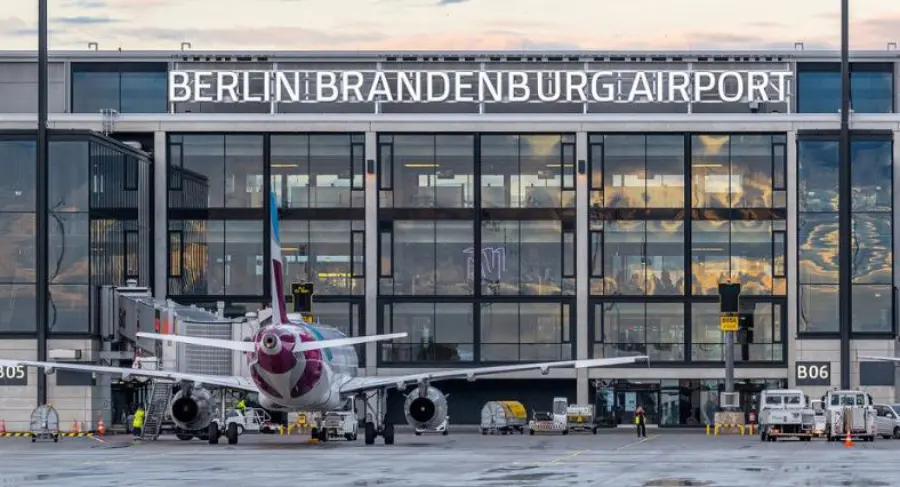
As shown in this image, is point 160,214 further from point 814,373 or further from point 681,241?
point 814,373

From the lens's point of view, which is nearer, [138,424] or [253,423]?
[138,424]

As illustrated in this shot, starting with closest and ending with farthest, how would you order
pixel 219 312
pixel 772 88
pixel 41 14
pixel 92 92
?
pixel 41 14
pixel 219 312
pixel 772 88
pixel 92 92

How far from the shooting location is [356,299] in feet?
387

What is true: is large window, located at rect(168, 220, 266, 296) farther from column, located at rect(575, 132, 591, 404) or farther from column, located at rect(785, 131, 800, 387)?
column, located at rect(785, 131, 800, 387)

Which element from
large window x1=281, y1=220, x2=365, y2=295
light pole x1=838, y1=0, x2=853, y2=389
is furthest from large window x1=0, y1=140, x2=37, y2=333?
light pole x1=838, y1=0, x2=853, y2=389

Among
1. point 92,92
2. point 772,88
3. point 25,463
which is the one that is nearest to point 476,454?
point 25,463

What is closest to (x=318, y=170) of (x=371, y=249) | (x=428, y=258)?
(x=371, y=249)

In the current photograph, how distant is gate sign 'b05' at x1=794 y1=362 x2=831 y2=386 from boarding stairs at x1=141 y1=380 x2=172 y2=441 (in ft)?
134

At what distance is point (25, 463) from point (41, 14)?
41.4m

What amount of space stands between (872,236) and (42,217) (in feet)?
165

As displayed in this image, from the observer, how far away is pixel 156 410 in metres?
92.4

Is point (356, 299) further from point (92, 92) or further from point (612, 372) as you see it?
point (92, 92)

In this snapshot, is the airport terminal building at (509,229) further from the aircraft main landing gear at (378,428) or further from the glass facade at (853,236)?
the aircraft main landing gear at (378,428)

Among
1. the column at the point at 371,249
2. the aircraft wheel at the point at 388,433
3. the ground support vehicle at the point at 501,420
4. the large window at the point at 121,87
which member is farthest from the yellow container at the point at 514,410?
the large window at the point at 121,87
